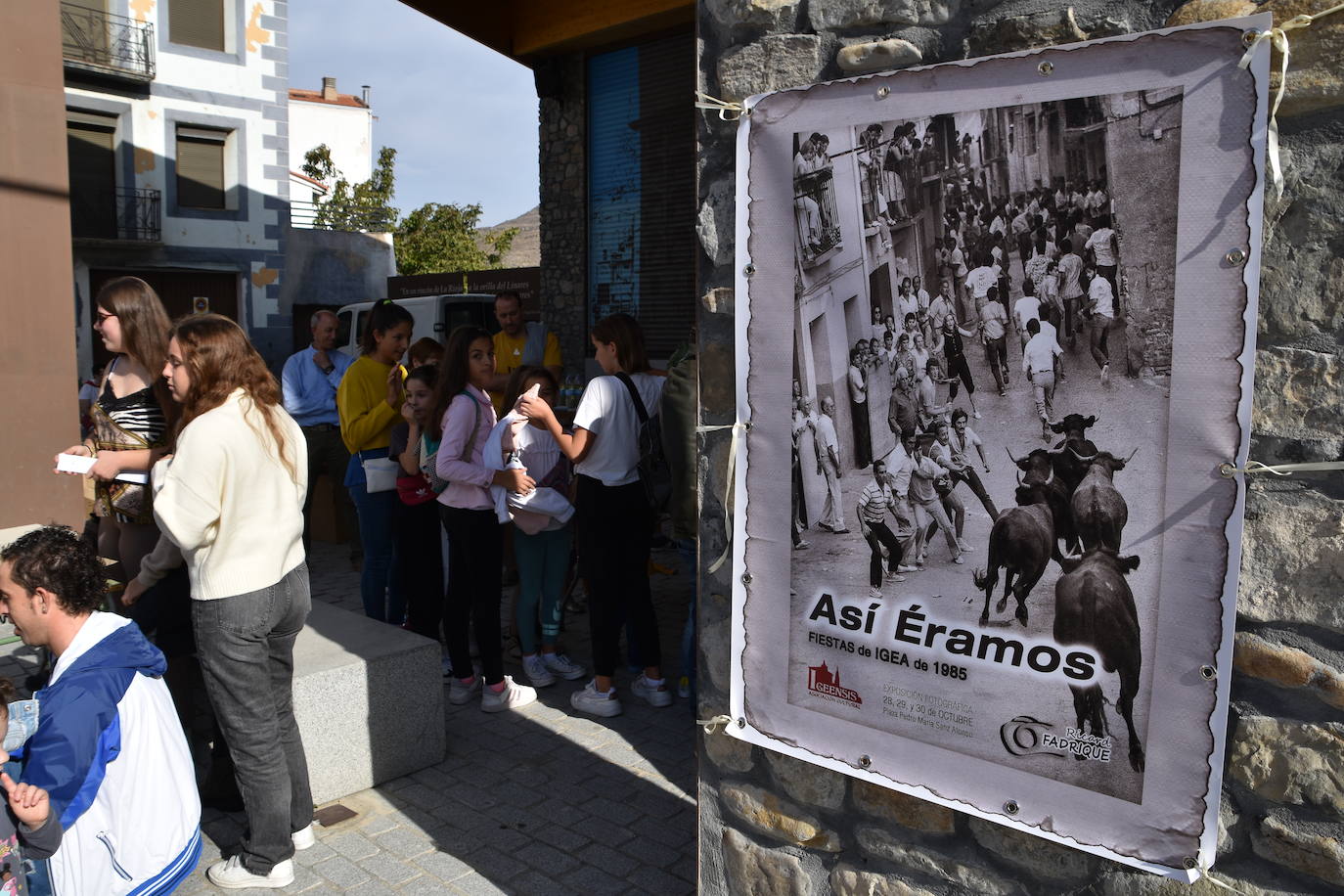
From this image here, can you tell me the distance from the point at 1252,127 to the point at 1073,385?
0.53 metres

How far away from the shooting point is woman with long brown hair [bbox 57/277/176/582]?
3.68m

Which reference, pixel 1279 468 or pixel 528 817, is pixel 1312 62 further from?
pixel 528 817

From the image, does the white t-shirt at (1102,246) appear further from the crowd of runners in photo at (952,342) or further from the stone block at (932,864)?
the stone block at (932,864)

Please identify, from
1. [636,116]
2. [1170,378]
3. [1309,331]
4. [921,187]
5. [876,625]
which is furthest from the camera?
[636,116]

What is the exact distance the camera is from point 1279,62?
5.27 feet

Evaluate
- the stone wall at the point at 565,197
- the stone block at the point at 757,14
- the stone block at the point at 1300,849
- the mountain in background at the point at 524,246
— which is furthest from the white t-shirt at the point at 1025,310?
the mountain in background at the point at 524,246

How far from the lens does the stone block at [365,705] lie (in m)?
3.88

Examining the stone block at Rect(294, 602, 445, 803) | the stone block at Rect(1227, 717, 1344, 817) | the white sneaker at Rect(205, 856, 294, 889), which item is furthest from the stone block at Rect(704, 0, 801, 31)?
the white sneaker at Rect(205, 856, 294, 889)

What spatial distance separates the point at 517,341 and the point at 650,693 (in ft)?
12.5

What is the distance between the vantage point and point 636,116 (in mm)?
9523

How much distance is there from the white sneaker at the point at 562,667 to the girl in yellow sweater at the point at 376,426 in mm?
900

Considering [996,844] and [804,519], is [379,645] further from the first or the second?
[996,844]

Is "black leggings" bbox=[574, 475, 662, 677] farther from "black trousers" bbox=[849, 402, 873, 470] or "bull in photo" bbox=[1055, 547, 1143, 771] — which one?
"bull in photo" bbox=[1055, 547, 1143, 771]

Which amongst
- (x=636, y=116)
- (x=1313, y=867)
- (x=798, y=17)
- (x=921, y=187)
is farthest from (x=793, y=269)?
(x=636, y=116)
